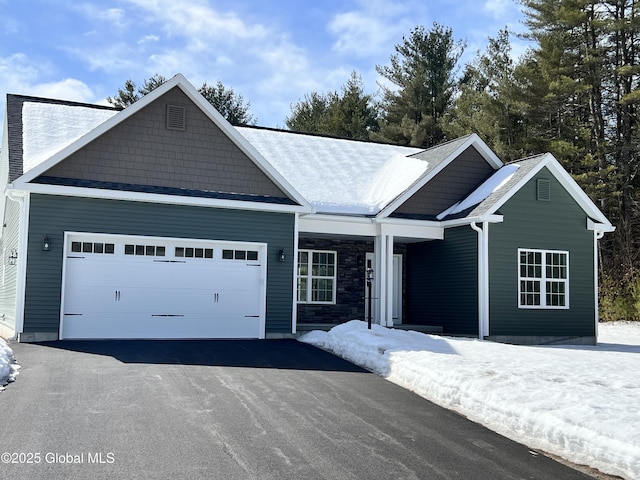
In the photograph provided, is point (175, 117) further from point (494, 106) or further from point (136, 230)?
point (494, 106)

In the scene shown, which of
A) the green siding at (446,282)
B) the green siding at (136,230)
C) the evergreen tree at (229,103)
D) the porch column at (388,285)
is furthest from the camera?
the evergreen tree at (229,103)

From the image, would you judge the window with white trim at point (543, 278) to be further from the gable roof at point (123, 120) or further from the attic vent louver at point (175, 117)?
the attic vent louver at point (175, 117)

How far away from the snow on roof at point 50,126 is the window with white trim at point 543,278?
10914 mm

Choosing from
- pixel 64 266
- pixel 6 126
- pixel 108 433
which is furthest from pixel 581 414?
pixel 6 126

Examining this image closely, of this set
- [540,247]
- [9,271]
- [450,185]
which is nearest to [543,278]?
[540,247]

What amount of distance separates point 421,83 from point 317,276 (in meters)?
22.1

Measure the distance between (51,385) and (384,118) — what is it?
3307 cm

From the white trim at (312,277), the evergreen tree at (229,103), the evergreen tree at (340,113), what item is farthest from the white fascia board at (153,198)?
the evergreen tree at (229,103)

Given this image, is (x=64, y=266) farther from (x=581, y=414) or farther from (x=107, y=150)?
(x=581, y=414)

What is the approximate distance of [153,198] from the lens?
13.5 m

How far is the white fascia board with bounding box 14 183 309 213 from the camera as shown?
41.5 feet

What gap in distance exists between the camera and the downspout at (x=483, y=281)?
51.3ft

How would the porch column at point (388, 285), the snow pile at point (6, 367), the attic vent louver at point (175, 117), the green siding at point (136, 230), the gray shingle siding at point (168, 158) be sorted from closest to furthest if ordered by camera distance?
the snow pile at point (6, 367), the green siding at point (136, 230), the gray shingle siding at point (168, 158), the attic vent louver at point (175, 117), the porch column at point (388, 285)

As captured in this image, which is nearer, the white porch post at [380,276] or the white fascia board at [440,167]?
the white porch post at [380,276]
